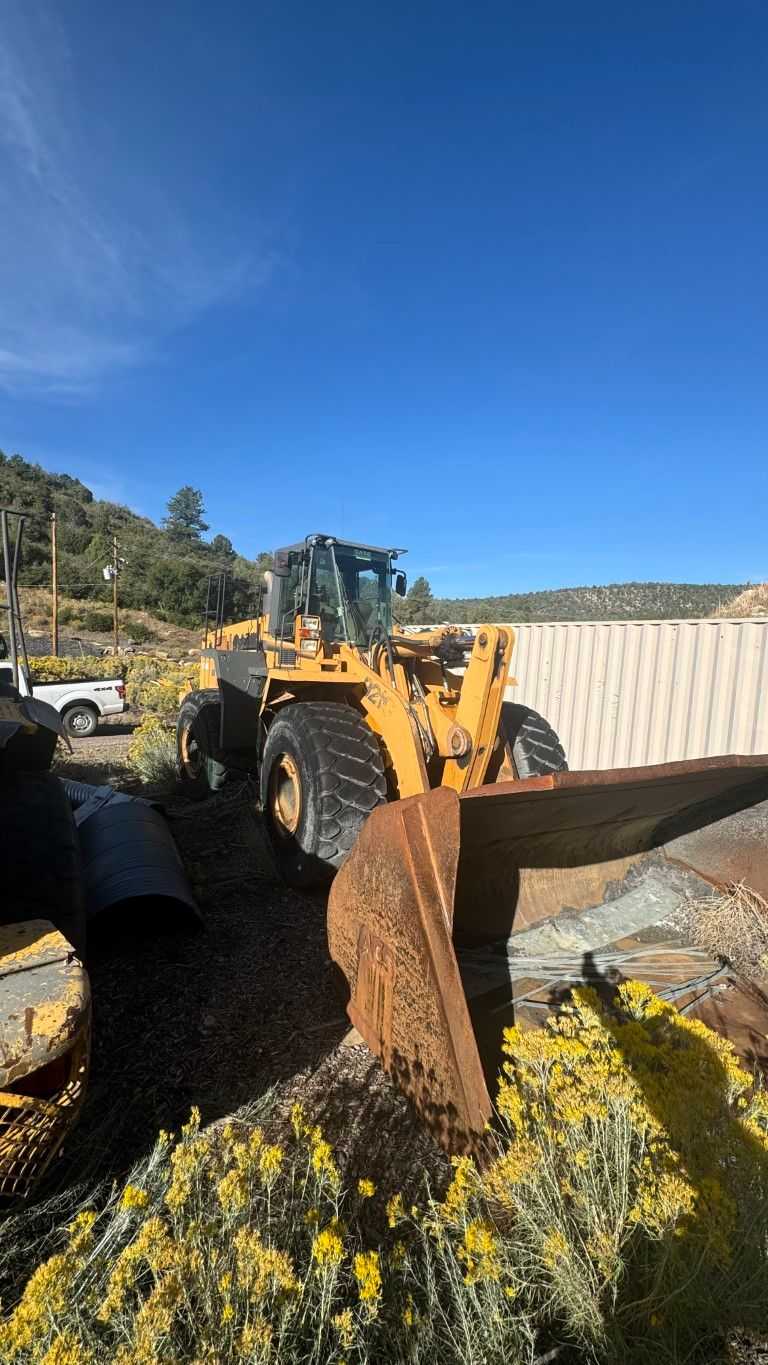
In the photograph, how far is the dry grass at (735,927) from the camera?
282cm

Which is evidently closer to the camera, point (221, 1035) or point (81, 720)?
point (221, 1035)

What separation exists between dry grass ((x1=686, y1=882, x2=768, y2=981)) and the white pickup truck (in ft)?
41.9

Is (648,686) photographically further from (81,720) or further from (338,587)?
(81,720)

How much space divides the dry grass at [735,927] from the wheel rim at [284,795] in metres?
2.61

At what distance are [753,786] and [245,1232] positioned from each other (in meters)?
3.22

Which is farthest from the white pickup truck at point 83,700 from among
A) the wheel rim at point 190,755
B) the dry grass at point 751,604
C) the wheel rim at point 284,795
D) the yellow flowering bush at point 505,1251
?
the dry grass at point 751,604

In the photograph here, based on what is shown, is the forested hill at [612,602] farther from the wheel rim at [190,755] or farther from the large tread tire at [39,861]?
the large tread tire at [39,861]

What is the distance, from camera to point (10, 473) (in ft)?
187

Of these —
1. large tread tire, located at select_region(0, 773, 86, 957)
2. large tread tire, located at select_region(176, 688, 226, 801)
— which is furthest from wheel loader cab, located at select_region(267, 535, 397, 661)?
large tread tire, located at select_region(0, 773, 86, 957)

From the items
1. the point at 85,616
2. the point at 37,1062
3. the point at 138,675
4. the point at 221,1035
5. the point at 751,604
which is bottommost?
the point at 138,675

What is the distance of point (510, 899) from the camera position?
9.90 ft

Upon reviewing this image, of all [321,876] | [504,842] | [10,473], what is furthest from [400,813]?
[10,473]

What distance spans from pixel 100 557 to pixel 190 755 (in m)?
39.7

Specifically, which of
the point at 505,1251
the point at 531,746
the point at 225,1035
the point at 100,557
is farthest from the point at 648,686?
the point at 100,557
